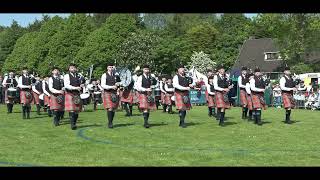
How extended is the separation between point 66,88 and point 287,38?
35.8m

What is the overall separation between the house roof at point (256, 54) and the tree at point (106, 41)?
41.4 feet

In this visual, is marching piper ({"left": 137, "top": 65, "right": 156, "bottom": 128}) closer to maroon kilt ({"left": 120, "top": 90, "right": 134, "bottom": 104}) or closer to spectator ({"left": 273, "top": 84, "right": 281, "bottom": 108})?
maroon kilt ({"left": 120, "top": 90, "right": 134, "bottom": 104})

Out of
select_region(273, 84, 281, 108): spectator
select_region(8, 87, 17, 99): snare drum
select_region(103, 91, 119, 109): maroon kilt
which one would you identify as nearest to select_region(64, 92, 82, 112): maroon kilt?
select_region(103, 91, 119, 109): maroon kilt

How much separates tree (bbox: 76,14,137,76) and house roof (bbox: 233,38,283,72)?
41.4 ft

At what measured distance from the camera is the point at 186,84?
13.5 meters

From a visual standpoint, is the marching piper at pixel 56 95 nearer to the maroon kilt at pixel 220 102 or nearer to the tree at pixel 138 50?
the maroon kilt at pixel 220 102

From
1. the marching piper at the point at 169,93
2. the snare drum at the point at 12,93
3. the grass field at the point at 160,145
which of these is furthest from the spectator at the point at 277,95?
the snare drum at the point at 12,93

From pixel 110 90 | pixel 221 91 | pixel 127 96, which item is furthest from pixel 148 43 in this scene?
pixel 110 90

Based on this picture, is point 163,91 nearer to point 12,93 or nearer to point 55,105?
point 12,93

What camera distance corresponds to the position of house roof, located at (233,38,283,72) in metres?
55.5

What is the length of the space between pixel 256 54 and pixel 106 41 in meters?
17.0

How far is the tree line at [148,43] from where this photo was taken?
45.2 meters
